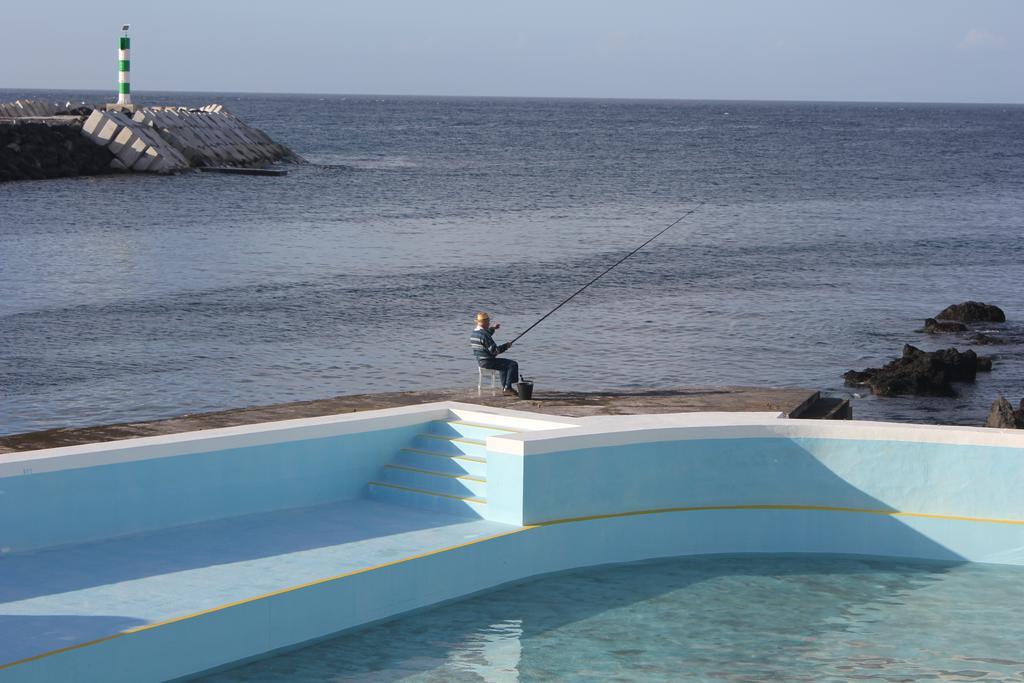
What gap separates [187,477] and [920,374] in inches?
599

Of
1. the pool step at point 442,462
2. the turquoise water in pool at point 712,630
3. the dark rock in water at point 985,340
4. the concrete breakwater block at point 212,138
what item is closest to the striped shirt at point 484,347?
the pool step at point 442,462

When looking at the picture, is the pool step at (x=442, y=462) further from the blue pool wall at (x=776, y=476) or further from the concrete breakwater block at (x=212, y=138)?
the concrete breakwater block at (x=212, y=138)

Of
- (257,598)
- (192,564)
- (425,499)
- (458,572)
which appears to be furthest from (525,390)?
(257,598)

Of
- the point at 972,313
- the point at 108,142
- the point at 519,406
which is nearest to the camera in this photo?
the point at 519,406

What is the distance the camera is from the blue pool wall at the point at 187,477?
9266 millimetres

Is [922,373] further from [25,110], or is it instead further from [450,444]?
[25,110]

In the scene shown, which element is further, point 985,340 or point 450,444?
point 985,340

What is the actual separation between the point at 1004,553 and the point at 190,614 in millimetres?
6507

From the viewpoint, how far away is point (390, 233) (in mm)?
42969

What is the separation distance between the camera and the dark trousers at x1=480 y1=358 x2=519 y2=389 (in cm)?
1338

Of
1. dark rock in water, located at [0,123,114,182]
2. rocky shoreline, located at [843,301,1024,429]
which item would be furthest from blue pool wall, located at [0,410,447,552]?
dark rock in water, located at [0,123,114,182]

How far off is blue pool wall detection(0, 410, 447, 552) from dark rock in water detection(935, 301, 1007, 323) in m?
19.7

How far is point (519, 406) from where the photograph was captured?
1255 cm

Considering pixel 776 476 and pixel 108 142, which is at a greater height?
pixel 108 142
